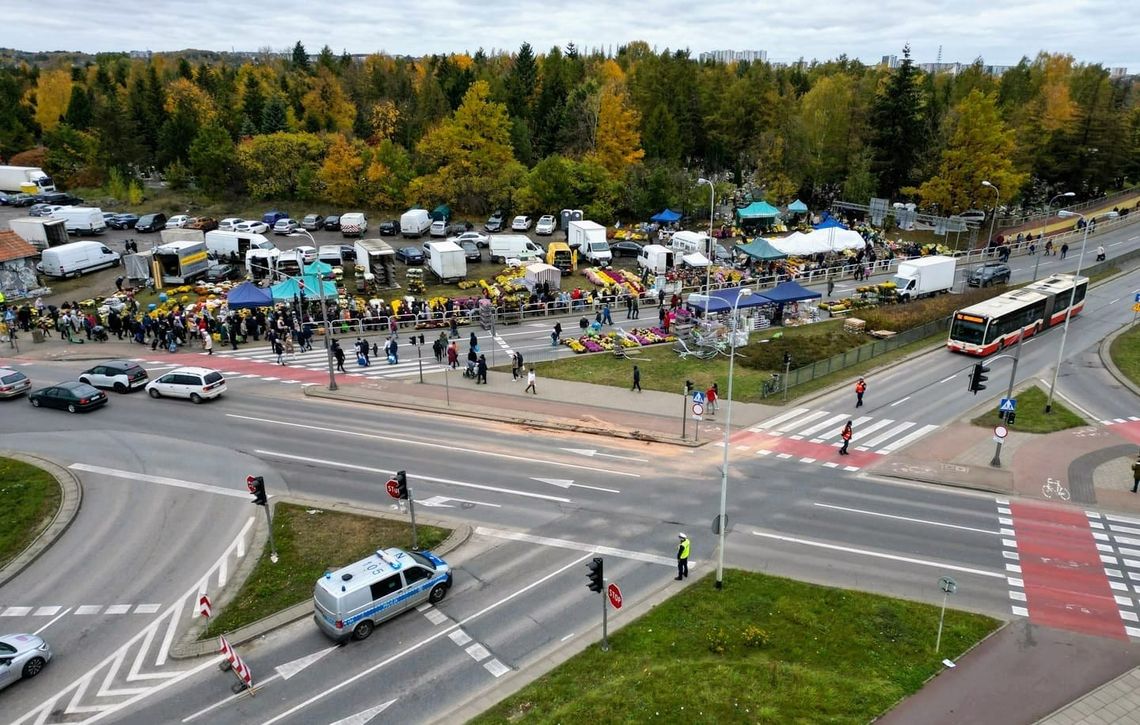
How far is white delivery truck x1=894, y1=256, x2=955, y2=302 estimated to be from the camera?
157ft

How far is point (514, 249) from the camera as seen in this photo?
55.5m

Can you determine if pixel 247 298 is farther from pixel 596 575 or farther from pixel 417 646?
pixel 596 575

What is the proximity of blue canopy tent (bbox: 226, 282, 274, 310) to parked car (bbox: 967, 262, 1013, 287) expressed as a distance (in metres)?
48.3

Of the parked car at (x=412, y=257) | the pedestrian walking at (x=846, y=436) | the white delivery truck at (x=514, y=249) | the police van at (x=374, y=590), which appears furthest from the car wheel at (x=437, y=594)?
the parked car at (x=412, y=257)

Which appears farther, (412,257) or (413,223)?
(413,223)

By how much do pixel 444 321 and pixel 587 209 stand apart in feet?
94.9

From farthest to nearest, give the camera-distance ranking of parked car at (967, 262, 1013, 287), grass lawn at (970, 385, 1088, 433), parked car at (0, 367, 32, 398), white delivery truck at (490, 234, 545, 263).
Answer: white delivery truck at (490, 234, 545, 263)
parked car at (967, 262, 1013, 287)
parked car at (0, 367, 32, 398)
grass lawn at (970, 385, 1088, 433)

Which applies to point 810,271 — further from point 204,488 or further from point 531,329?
point 204,488

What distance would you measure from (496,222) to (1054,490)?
51003 mm

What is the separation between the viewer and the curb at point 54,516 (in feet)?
67.9

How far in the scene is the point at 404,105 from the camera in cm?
8856

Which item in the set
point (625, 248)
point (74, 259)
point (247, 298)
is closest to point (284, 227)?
point (74, 259)

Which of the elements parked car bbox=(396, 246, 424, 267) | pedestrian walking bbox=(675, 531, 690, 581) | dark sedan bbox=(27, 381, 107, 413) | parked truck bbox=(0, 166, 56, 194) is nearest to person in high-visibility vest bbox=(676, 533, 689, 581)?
pedestrian walking bbox=(675, 531, 690, 581)

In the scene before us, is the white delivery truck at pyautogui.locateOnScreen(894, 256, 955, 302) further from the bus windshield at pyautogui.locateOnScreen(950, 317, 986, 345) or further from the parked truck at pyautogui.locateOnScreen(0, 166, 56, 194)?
the parked truck at pyautogui.locateOnScreen(0, 166, 56, 194)
